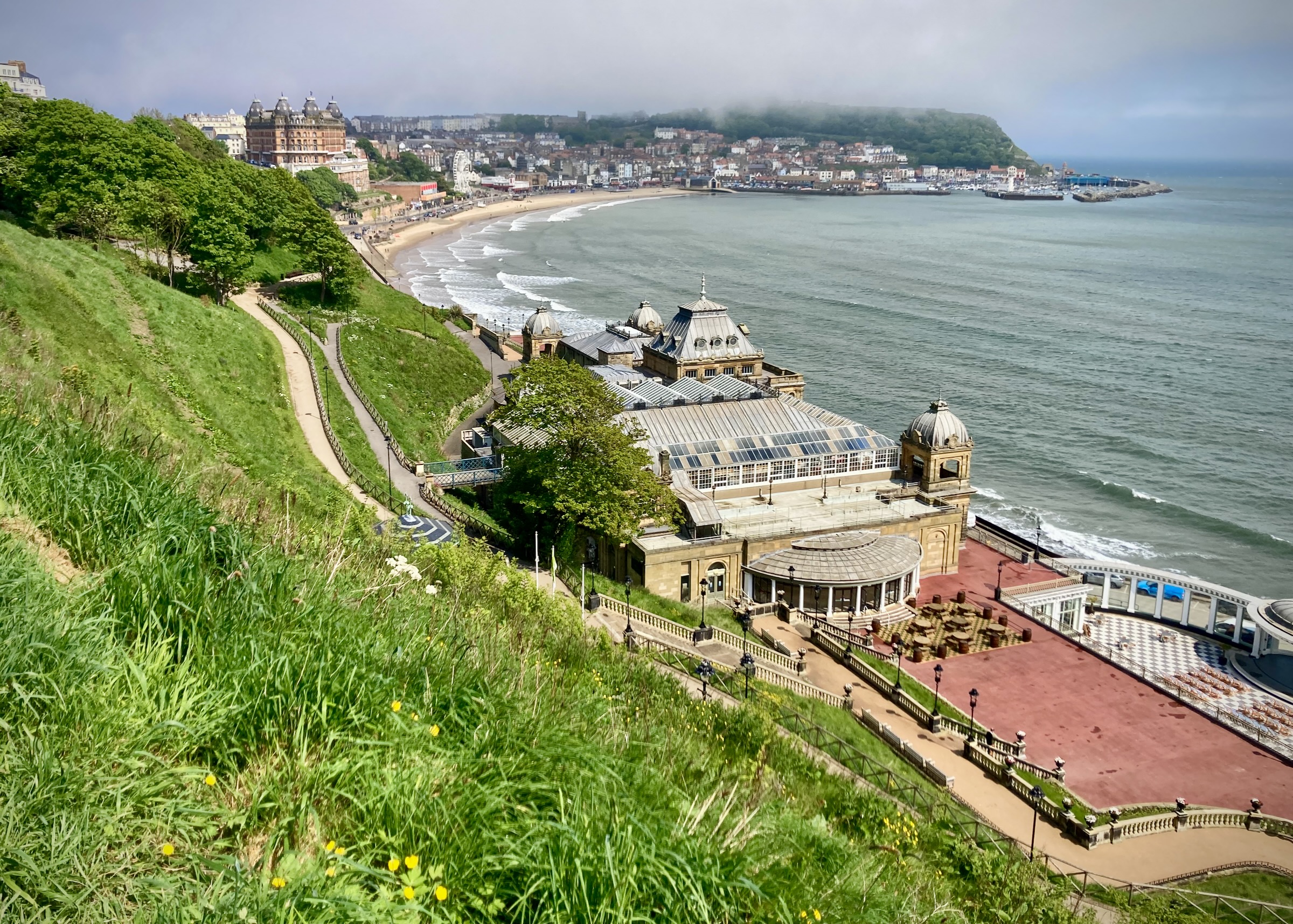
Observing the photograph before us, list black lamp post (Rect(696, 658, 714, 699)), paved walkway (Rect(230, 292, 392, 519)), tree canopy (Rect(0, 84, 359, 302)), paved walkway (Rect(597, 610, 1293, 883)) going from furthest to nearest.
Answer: tree canopy (Rect(0, 84, 359, 302)) → paved walkway (Rect(230, 292, 392, 519)) → paved walkway (Rect(597, 610, 1293, 883)) → black lamp post (Rect(696, 658, 714, 699))

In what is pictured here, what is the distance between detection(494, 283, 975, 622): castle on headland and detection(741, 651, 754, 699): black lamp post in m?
8.04

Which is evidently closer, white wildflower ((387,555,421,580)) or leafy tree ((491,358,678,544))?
white wildflower ((387,555,421,580))

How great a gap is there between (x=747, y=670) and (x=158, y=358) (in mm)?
28145

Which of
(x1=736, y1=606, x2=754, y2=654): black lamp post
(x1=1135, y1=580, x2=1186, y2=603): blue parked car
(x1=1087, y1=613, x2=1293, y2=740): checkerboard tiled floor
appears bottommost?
(x1=1087, y1=613, x2=1293, y2=740): checkerboard tiled floor

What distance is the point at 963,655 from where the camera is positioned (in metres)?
41.5

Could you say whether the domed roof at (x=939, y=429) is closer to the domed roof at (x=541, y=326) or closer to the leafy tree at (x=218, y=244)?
the domed roof at (x=541, y=326)

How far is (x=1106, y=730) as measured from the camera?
120 feet

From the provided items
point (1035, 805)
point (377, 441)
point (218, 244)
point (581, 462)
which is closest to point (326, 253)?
point (218, 244)

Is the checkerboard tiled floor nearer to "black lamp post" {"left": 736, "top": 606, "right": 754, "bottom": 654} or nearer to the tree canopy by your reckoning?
"black lamp post" {"left": 736, "top": 606, "right": 754, "bottom": 654}

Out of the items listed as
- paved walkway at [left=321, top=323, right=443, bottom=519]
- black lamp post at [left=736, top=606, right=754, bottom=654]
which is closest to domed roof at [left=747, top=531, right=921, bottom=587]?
black lamp post at [left=736, top=606, right=754, bottom=654]

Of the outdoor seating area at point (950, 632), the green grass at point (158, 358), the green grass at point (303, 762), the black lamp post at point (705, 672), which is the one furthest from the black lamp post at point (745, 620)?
the green grass at point (303, 762)

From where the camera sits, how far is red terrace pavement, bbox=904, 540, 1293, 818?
33156 mm

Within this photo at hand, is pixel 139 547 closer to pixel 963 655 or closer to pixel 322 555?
pixel 322 555

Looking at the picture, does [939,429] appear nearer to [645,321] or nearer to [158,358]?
[645,321]
